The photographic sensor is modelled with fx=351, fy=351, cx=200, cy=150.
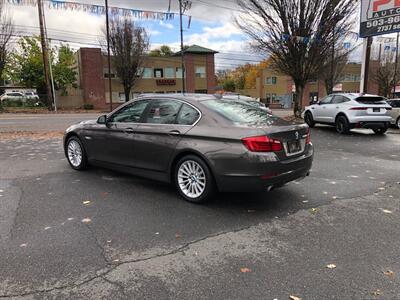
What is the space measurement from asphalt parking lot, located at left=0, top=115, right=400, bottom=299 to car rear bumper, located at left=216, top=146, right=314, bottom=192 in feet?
1.21

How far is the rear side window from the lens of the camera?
16.5ft

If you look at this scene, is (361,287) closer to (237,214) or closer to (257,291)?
(257,291)

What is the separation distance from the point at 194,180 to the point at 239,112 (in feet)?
3.96

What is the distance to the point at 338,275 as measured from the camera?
306 cm

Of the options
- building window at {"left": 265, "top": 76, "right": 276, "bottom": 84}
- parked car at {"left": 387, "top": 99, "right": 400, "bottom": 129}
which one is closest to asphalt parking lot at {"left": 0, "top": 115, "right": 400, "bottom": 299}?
parked car at {"left": 387, "top": 99, "right": 400, "bottom": 129}

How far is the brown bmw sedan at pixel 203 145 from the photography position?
4434 mm

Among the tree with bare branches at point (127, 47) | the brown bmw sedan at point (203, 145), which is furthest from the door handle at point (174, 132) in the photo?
the tree with bare branches at point (127, 47)

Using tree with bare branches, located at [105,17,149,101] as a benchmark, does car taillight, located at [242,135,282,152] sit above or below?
below

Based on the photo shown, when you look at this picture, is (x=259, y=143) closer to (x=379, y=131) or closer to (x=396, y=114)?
(x=379, y=131)

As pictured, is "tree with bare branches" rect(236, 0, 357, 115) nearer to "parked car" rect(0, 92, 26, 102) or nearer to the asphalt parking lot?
the asphalt parking lot

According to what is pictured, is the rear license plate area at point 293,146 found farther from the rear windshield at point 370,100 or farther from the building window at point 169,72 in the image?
the building window at point 169,72

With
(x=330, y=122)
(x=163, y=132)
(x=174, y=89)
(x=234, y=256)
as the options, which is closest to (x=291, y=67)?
Result: (x=330, y=122)

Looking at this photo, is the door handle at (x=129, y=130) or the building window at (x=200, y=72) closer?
the door handle at (x=129, y=130)

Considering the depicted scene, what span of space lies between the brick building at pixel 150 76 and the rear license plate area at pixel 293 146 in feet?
125
